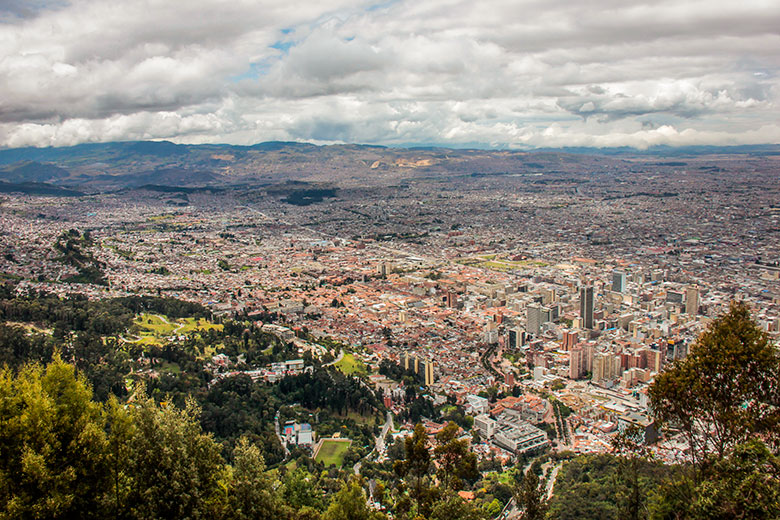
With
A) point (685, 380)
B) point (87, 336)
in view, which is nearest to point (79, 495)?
point (685, 380)

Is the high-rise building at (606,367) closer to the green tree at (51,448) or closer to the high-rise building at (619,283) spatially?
the high-rise building at (619,283)

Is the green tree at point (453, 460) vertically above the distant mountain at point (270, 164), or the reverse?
the distant mountain at point (270, 164)

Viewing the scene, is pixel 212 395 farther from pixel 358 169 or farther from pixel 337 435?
pixel 358 169

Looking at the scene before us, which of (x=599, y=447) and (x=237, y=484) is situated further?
(x=599, y=447)

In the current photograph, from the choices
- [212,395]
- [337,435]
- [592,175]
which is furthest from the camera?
[592,175]

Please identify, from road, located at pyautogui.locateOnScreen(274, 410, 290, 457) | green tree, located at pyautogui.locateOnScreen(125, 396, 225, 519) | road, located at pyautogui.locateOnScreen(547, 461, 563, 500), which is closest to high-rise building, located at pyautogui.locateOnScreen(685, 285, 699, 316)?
road, located at pyautogui.locateOnScreen(547, 461, 563, 500)

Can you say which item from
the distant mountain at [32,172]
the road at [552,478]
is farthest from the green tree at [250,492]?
the distant mountain at [32,172]

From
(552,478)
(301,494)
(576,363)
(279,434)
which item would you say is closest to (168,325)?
(279,434)
